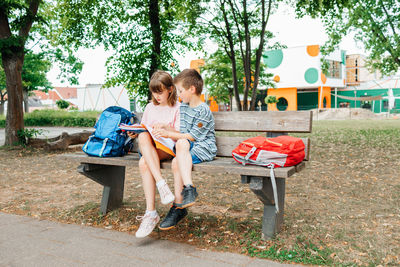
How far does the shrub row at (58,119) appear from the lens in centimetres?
2509

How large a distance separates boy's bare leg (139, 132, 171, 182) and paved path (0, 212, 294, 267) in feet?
1.86

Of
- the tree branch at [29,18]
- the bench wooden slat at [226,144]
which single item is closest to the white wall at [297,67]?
the tree branch at [29,18]

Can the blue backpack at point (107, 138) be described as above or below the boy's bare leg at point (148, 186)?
above

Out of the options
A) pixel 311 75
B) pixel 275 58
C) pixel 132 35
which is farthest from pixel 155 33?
pixel 311 75

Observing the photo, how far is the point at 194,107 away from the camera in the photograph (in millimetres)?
3234

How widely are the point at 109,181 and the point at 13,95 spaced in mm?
6943

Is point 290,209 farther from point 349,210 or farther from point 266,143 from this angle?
point 266,143

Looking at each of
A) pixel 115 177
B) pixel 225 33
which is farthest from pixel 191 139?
pixel 225 33

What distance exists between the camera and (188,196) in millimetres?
2814

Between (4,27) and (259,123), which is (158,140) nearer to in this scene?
(259,123)

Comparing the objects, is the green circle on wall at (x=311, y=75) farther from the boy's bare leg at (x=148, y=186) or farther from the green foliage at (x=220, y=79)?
the boy's bare leg at (x=148, y=186)

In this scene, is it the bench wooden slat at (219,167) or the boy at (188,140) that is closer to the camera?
the bench wooden slat at (219,167)

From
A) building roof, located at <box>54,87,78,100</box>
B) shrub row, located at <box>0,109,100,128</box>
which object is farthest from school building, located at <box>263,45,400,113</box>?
building roof, located at <box>54,87,78,100</box>

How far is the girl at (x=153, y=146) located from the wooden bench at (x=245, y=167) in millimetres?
137
